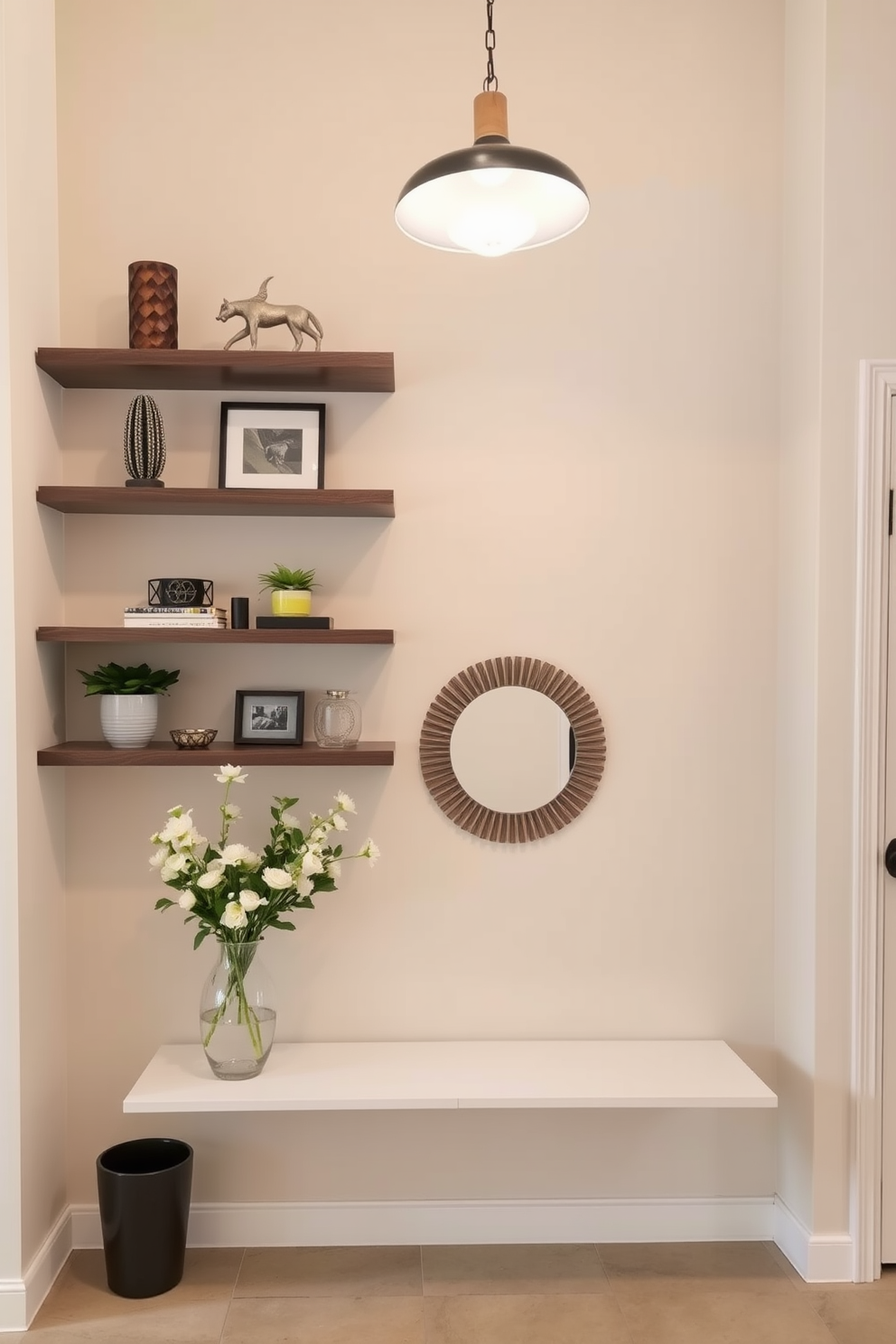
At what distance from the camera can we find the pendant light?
1.67m

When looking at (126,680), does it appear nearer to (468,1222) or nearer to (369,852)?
(369,852)

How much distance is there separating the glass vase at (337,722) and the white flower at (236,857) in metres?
0.30

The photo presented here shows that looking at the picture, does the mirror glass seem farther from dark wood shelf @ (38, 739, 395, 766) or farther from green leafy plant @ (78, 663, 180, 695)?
green leafy plant @ (78, 663, 180, 695)

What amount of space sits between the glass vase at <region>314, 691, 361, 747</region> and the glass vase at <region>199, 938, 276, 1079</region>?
1.61 ft

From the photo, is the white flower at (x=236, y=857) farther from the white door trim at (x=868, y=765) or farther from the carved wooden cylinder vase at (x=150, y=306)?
the white door trim at (x=868, y=765)

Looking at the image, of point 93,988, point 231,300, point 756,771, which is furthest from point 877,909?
point 231,300

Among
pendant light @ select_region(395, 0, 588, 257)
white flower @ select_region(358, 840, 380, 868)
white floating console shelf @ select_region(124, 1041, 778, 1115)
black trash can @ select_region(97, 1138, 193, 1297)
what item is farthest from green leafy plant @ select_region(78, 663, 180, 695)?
pendant light @ select_region(395, 0, 588, 257)

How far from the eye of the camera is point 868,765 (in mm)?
2471

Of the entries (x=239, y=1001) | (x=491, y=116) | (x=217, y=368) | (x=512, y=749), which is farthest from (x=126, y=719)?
(x=491, y=116)

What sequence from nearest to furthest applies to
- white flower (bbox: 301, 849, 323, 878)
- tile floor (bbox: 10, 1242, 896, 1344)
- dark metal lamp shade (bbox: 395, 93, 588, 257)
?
dark metal lamp shade (bbox: 395, 93, 588, 257)
tile floor (bbox: 10, 1242, 896, 1344)
white flower (bbox: 301, 849, 323, 878)

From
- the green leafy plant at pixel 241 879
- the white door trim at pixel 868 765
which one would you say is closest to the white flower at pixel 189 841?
the green leafy plant at pixel 241 879

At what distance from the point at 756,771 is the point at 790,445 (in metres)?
0.81

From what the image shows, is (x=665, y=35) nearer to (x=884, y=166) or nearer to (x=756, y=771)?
(x=884, y=166)

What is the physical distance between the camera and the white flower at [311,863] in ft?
7.79
